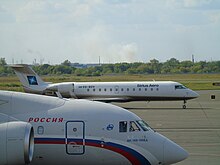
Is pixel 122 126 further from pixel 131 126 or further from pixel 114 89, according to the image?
pixel 114 89

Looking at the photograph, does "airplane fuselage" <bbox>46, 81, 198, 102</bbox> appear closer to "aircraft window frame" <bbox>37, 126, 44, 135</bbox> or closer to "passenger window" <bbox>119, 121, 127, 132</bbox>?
"passenger window" <bbox>119, 121, 127, 132</bbox>

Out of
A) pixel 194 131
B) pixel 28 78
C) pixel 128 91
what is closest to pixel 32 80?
pixel 28 78

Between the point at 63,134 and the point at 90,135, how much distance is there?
78 centimetres

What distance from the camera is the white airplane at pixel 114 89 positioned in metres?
44.3

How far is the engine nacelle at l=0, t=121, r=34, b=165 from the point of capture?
12.2m

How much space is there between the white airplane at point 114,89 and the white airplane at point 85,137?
30.3 metres

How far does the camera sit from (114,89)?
45.8 m

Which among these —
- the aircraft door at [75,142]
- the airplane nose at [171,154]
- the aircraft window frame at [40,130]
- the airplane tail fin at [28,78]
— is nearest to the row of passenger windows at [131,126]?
the airplane nose at [171,154]

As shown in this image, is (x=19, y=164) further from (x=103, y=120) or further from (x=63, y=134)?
(x=103, y=120)

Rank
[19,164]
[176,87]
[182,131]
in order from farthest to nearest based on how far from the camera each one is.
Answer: [176,87] → [182,131] → [19,164]

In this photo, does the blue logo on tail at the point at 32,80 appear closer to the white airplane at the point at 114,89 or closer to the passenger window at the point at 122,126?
the white airplane at the point at 114,89

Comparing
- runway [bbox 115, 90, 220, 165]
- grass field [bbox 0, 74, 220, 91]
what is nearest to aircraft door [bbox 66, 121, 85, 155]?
runway [bbox 115, 90, 220, 165]

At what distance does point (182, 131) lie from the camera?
28.1 meters

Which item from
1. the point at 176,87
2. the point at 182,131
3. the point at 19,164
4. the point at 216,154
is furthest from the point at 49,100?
the point at 176,87
